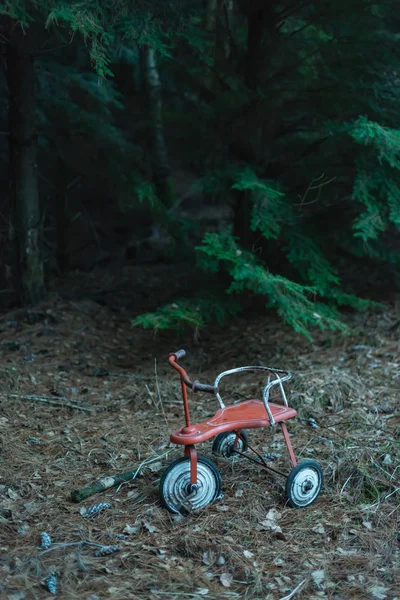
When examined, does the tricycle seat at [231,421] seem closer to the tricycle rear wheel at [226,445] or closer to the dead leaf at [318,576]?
the tricycle rear wheel at [226,445]

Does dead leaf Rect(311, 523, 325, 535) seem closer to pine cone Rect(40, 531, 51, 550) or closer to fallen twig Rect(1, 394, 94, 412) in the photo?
Result: pine cone Rect(40, 531, 51, 550)

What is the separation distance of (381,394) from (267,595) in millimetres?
3217

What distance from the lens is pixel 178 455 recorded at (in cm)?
502

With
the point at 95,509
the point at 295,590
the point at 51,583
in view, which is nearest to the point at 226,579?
the point at 295,590

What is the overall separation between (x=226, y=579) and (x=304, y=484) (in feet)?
3.35

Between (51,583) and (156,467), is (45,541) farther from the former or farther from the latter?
(156,467)

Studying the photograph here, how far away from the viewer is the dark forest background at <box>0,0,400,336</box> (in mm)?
6594

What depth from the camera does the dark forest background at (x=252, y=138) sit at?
260 inches

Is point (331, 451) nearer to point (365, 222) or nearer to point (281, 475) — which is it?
point (281, 475)

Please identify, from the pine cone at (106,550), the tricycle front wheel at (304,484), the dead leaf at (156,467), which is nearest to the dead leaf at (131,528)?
the pine cone at (106,550)

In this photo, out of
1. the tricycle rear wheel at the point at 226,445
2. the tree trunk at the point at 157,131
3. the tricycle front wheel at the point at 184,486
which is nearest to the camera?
the tricycle front wheel at the point at 184,486

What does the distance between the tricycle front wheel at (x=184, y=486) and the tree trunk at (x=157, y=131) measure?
6.83 metres

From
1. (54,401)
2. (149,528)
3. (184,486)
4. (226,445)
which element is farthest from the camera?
(54,401)

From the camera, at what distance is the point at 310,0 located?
7133mm
